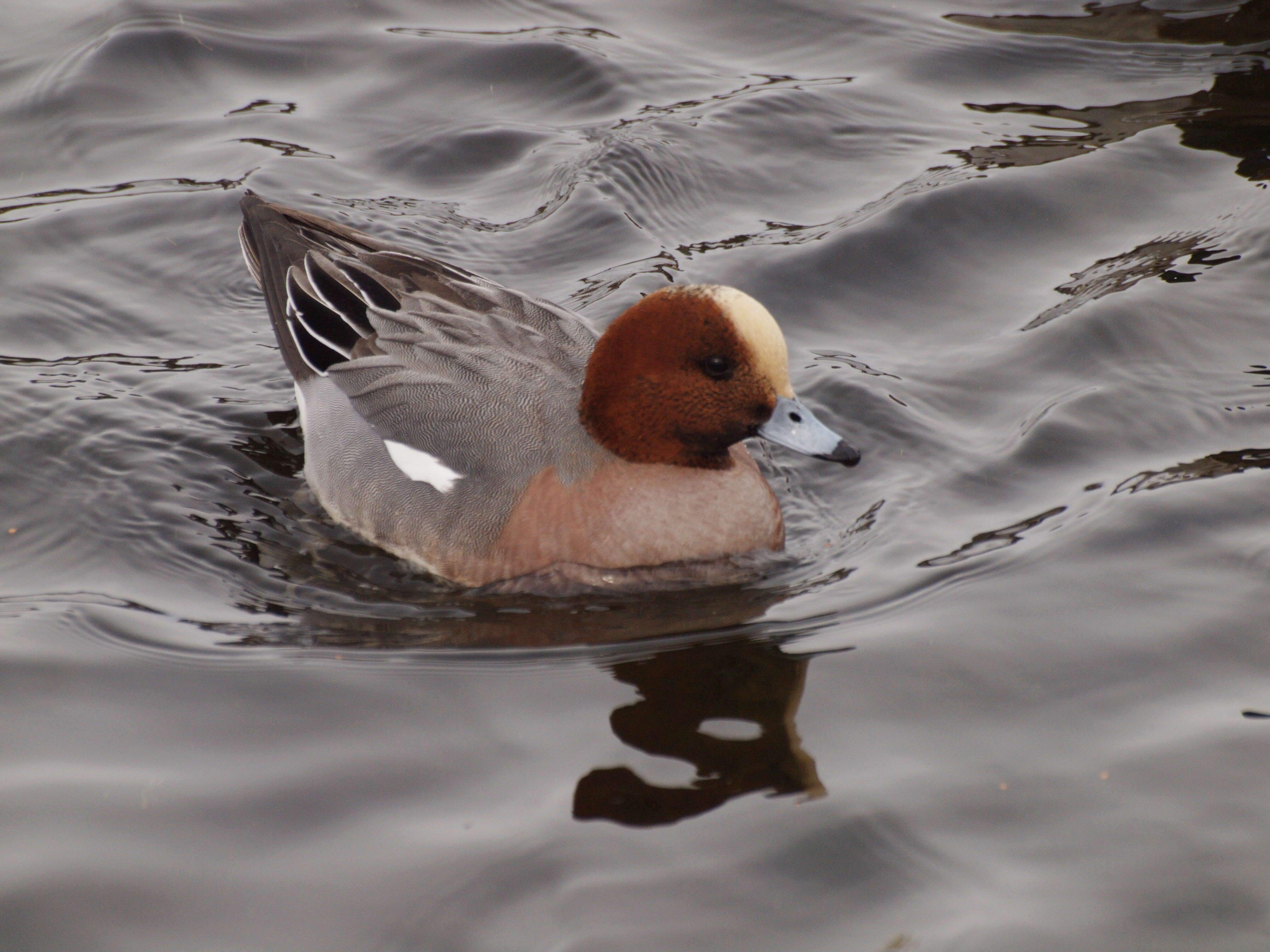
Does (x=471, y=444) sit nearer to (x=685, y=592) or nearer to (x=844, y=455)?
(x=685, y=592)

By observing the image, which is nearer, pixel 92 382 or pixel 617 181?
pixel 92 382

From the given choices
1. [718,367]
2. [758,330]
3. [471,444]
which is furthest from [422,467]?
[758,330]

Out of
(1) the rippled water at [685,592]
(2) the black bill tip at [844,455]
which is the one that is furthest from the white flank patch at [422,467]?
(2) the black bill tip at [844,455]

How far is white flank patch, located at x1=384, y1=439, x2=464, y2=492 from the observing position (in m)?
5.28

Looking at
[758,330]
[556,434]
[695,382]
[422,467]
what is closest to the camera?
[758,330]

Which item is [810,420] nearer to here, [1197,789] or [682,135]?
[1197,789]

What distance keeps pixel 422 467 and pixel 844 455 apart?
159cm

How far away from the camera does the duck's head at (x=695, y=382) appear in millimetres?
4910

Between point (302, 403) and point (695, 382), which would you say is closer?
point (695, 382)

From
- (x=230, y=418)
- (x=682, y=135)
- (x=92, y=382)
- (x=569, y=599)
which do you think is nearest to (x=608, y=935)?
(x=569, y=599)

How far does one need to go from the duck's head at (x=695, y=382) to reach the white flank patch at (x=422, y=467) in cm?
58

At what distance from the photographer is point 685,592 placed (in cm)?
510

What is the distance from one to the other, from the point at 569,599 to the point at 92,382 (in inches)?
105

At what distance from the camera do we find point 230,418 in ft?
20.6
